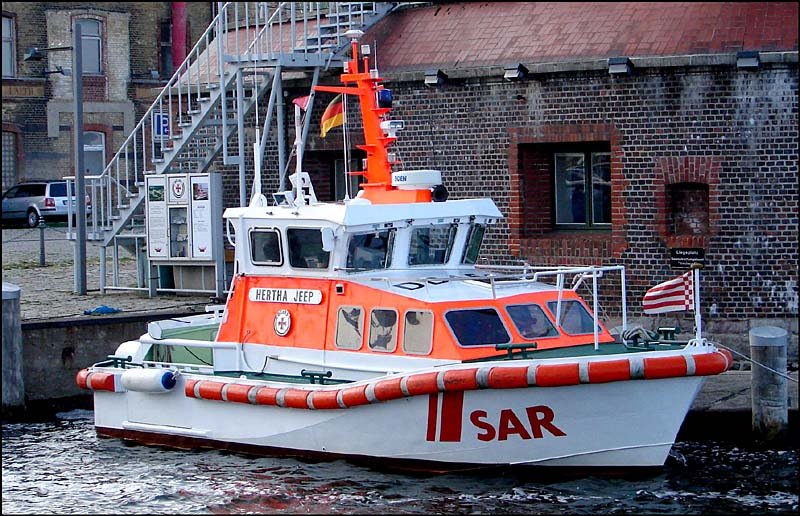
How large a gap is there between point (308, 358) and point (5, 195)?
24.9 meters

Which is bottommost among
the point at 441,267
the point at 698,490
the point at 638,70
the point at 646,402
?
the point at 698,490

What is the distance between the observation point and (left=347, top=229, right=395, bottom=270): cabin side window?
45.7 ft

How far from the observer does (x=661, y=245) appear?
18.4 meters

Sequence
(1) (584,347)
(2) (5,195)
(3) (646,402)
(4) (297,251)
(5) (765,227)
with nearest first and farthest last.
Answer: (3) (646,402)
(1) (584,347)
(4) (297,251)
(5) (765,227)
(2) (5,195)

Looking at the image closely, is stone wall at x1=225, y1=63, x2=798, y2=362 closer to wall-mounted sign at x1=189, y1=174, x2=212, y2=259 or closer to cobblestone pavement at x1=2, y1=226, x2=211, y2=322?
wall-mounted sign at x1=189, y1=174, x2=212, y2=259

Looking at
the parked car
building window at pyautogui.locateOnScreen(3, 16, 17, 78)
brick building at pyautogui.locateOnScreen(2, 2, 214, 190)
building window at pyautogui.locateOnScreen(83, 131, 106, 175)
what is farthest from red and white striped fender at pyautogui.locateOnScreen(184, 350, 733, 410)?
building window at pyautogui.locateOnScreen(83, 131, 106, 175)

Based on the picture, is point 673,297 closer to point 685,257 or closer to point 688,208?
point 685,257

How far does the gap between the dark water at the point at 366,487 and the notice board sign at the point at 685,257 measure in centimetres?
430

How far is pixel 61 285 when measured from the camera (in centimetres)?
2330

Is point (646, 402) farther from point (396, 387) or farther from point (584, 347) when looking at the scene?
point (396, 387)

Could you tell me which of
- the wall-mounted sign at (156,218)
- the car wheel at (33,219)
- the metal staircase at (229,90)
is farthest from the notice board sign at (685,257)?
the car wheel at (33,219)

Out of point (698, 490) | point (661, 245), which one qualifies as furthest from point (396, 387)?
point (661, 245)

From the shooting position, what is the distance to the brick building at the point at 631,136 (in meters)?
17.8

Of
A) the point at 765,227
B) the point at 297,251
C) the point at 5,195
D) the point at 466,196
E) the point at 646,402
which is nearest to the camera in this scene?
the point at 646,402
